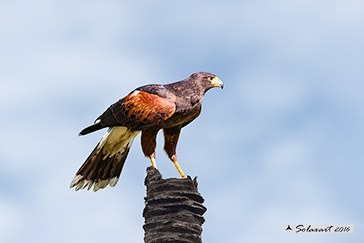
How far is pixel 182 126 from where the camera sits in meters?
6.63

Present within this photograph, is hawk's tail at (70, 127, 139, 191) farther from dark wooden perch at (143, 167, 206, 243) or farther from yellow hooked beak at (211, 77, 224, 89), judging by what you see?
yellow hooked beak at (211, 77, 224, 89)

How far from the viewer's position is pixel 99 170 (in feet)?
21.2

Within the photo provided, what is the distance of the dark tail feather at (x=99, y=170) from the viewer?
20.9ft

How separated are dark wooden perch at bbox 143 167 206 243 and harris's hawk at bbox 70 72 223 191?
599 mm

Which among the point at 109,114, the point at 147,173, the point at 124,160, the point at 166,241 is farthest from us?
the point at 124,160

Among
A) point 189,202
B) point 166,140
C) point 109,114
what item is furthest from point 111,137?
point 189,202

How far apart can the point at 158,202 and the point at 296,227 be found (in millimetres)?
2145

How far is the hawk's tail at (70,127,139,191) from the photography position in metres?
6.25

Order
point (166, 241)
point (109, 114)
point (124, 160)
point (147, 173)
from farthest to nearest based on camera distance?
point (124, 160)
point (109, 114)
point (147, 173)
point (166, 241)

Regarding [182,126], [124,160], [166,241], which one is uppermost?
[182,126]

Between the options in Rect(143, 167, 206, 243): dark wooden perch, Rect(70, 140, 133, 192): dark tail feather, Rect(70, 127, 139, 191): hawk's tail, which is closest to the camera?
Rect(143, 167, 206, 243): dark wooden perch

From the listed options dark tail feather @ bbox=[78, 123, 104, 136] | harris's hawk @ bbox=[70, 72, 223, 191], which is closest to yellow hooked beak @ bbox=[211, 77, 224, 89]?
harris's hawk @ bbox=[70, 72, 223, 191]

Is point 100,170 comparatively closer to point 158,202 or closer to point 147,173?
point 147,173

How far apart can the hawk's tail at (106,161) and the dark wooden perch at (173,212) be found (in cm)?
101
